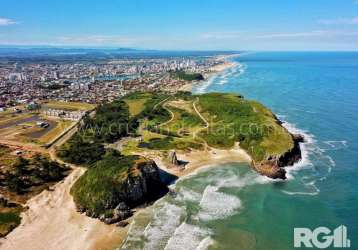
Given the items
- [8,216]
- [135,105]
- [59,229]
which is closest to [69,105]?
[135,105]

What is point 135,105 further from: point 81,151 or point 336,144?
point 336,144

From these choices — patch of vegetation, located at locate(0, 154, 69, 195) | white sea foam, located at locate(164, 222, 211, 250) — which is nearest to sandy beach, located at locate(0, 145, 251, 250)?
patch of vegetation, located at locate(0, 154, 69, 195)

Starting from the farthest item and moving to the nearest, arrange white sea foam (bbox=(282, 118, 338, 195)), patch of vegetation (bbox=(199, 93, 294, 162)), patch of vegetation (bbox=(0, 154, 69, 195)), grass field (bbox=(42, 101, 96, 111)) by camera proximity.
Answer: grass field (bbox=(42, 101, 96, 111)), patch of vegetation (bbox=(199, 93, 294, 162)), patch of vegetation (bbox=(0, 154, 69, 195)), white sea foam (bbox=(282, 118, 338, 195))

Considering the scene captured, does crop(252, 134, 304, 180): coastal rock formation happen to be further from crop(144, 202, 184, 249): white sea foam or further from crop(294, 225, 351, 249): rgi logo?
crop(144, 202, 184, 249): white sea foam

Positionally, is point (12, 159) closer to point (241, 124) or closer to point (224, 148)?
point (224, 148)

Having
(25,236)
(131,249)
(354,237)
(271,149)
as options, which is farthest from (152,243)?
(271,149)

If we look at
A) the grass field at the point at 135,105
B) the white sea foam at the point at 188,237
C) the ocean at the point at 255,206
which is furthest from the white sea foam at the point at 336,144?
the grass field at the point at 135,105

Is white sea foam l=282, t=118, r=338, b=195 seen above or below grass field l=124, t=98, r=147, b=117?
below
